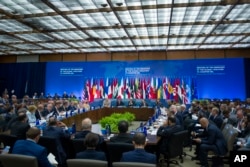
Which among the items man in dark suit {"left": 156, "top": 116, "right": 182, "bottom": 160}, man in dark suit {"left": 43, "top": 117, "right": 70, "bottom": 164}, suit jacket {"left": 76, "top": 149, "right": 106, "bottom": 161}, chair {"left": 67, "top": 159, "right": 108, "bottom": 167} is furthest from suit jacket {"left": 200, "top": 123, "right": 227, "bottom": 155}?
chair {"left": 67, "top": 159, "right": 108, "bottom": 167}

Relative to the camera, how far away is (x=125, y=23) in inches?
397

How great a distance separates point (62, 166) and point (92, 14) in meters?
6.49

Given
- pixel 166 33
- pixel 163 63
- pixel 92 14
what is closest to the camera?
pixel 92 14

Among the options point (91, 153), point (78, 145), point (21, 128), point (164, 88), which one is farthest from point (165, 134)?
point (164, 88)

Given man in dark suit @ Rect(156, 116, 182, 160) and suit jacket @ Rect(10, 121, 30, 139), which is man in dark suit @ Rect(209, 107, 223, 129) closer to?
man in dark suit @ Rect(156, 116, 182, 160)

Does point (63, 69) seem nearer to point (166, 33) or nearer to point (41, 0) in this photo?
point (166, 33)

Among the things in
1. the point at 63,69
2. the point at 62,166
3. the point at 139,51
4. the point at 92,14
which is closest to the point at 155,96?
the point at 139,51

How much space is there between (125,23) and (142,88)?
687 centimetres

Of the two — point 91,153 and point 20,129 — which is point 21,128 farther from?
point 91,153

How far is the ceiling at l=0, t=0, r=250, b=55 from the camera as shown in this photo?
805cm

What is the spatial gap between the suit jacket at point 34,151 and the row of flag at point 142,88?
13.4 meters

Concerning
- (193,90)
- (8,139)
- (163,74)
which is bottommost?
(8,139)

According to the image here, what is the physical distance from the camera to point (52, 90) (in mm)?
17562

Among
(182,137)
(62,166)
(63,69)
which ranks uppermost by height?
(63,69)
